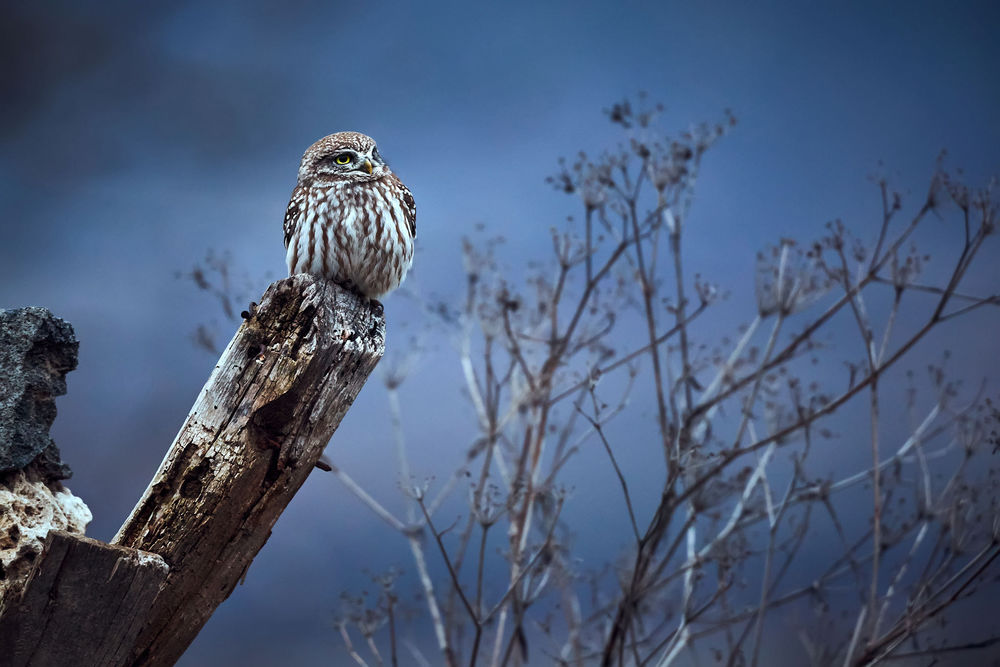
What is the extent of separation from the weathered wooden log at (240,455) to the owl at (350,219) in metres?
0.66

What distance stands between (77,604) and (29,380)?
31.5 inches

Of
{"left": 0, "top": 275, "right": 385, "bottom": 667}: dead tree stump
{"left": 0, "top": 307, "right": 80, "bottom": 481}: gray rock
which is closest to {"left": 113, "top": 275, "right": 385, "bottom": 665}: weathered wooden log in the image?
{"left": 0, "top": 275, "right": 385, "bottom": 667}: dead tree stump

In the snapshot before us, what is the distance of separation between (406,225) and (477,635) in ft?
6.20

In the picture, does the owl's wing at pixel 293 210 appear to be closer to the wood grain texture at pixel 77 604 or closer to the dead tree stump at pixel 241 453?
the dead tree stump at pixel 241 453

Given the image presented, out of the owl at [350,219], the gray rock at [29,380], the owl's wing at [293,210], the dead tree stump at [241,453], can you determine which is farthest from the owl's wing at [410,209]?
the gray rock at [29,380]

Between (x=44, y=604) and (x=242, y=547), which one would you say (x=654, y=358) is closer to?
(x=242, y=547)

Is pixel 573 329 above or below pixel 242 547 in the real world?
above

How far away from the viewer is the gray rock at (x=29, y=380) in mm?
2469

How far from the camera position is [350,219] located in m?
3.16

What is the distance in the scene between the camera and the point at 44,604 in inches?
79.9

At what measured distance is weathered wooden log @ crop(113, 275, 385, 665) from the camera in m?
2.29

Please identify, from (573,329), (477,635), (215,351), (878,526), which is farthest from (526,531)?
(215,351)

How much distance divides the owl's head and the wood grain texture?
1.75 meters

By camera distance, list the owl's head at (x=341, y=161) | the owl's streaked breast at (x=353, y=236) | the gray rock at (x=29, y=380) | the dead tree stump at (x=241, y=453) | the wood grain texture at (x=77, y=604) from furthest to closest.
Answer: the owl's head at (x=341, y=161) < the owl's streaked breast at (x=353, y=236) < the gray rock at (x=29, y=380) < the dead tree stump at (x=241, y=453) < the wood grain texture at (x=77, y=604)
